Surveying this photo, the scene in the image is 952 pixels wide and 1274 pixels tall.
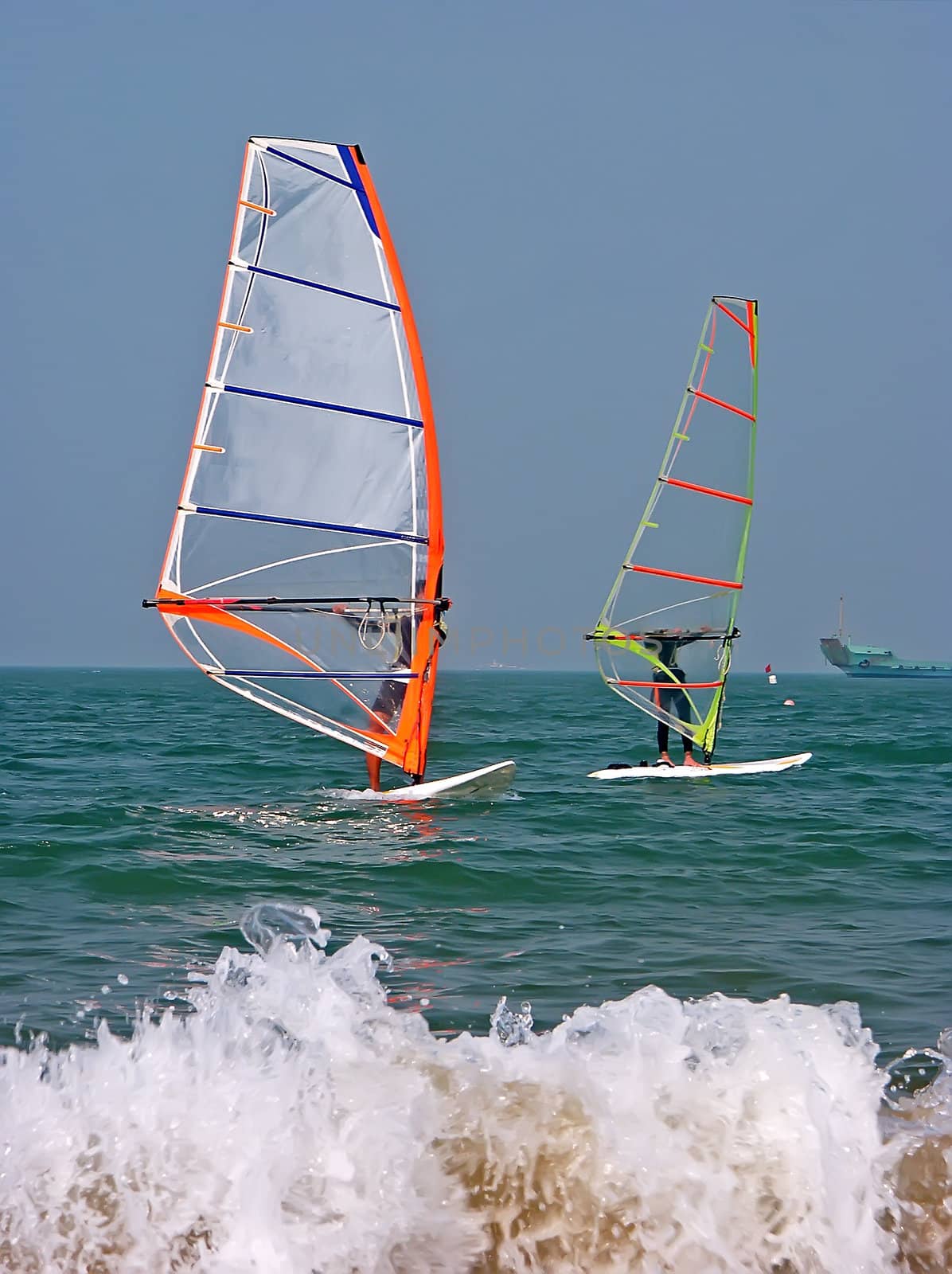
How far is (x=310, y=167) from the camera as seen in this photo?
1128 cm

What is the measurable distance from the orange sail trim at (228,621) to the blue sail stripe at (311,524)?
2.38ft

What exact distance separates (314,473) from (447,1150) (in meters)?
7.85

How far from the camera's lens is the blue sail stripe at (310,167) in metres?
11.2

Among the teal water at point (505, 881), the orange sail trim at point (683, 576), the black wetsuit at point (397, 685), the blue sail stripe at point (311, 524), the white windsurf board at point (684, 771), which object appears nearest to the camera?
the teal water at point (505, 881)

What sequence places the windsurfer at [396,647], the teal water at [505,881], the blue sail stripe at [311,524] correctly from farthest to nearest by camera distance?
the windsurfer at [396,647]
the blue sail stripe at [311,524]
the teal water at [505,881]

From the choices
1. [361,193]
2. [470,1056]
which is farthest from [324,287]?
[470,1056]

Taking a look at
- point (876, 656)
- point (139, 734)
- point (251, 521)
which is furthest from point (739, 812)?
point (876, 656)

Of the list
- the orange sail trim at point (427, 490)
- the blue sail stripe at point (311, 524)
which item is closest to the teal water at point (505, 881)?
the orange sail trim at point (427, 490)

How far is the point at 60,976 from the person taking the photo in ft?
19.0

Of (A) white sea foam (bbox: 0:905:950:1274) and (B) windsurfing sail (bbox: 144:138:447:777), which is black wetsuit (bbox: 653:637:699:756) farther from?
(A) white sea foam (bbox: 0:905:950:1274)

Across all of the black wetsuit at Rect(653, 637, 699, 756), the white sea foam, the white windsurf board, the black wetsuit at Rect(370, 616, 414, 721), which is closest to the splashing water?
the white sea foam

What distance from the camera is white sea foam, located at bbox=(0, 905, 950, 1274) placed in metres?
3.65

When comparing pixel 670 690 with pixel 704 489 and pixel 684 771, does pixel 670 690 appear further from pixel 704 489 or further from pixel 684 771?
pixel 704 489

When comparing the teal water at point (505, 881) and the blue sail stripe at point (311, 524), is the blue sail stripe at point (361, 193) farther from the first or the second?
the teal water at point (505, 881)
